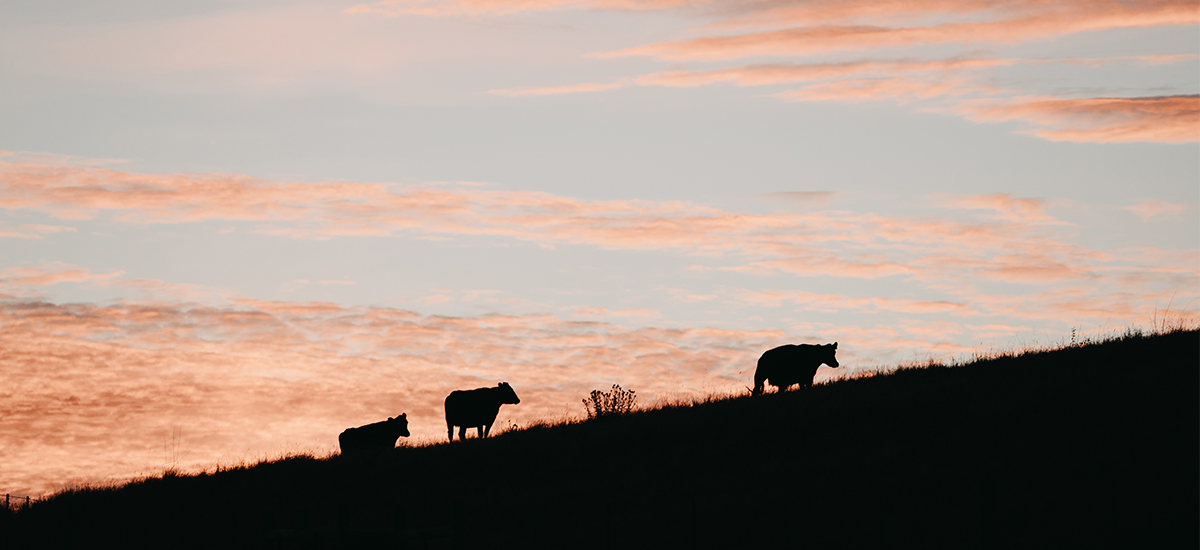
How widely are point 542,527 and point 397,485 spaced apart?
5880mm

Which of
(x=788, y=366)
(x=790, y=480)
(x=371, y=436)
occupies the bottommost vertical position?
(x=790, y=480)

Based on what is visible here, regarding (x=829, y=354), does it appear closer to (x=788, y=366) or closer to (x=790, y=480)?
(x=788, y=366)

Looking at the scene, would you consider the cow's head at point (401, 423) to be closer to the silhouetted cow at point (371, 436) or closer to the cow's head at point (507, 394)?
the silhouetted cow at point (371, 436)

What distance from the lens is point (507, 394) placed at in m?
32.9

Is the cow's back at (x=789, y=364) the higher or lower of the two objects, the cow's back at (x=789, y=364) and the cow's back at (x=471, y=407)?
the higher

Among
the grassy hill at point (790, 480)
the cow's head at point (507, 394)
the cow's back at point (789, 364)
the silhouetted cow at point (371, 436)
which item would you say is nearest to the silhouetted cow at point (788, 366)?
the cow's back at point (789, 364)

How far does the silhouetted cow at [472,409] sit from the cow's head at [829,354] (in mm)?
10799

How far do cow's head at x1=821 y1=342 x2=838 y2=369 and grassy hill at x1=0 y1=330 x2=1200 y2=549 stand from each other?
147 inches

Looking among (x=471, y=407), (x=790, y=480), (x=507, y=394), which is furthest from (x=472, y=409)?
(x=790, y=480)

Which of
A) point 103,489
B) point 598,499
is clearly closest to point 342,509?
point 598,499

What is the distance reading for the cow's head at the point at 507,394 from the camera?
32.8 meters

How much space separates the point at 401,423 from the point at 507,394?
386cm

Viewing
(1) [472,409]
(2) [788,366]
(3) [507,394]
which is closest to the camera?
(2) [788,366]

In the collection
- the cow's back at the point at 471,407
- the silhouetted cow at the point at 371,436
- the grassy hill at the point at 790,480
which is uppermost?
the cow's back at the point at 471,407
